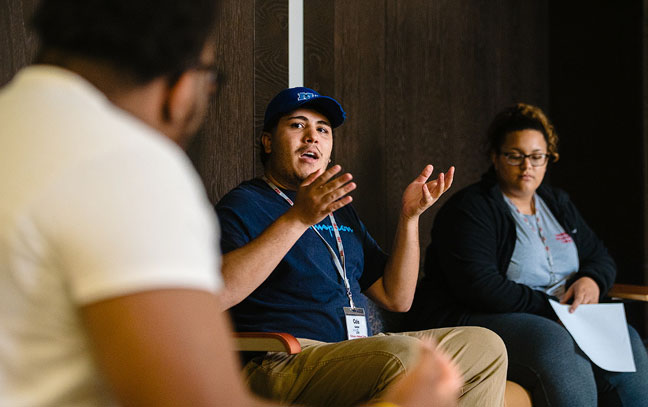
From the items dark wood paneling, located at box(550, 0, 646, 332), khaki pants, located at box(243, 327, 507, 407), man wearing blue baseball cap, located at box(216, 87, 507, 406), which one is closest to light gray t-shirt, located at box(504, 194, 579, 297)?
man wearing blue baseball cap, located at box(216, 87, 507, 406)

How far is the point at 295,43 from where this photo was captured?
9.99 ft

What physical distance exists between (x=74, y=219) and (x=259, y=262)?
1.28 metres

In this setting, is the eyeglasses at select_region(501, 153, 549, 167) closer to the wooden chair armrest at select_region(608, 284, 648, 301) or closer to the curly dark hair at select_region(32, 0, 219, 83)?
the wooden chair armrest at select_region(608, 284, 648, 301)

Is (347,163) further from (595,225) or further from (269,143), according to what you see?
(595,225)

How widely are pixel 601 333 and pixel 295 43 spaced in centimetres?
172

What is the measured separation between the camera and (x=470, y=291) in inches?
105

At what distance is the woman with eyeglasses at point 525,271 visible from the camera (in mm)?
2479

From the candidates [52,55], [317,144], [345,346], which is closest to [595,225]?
[317,144]

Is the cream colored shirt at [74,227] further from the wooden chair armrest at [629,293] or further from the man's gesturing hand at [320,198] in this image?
the wooden chair armrest at [629,293]

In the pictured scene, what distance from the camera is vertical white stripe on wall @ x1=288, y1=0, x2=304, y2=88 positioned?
3008 millimetres

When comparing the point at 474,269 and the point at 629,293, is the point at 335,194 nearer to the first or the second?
the point at 474,269

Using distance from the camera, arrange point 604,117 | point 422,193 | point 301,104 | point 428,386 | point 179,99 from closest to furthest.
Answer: point 179,99 → point 428,386 → point 422,193 → point 301,104 → point 604,117

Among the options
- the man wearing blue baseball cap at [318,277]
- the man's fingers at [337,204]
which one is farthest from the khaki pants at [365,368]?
the man's fingers at [337,204]

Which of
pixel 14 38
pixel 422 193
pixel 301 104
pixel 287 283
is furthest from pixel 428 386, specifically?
pixel 14 38
